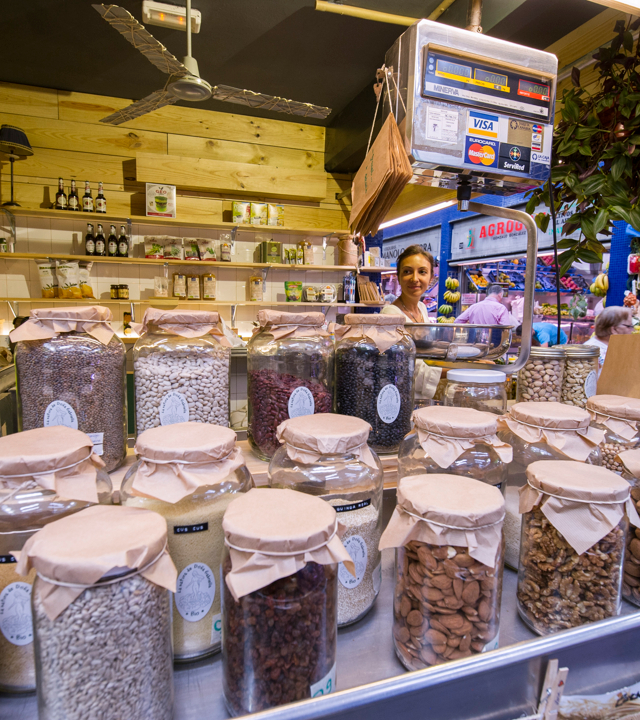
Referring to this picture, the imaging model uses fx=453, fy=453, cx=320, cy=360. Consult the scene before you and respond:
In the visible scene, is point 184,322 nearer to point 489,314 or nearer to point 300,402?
point 300,402

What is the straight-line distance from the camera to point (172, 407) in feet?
2.63

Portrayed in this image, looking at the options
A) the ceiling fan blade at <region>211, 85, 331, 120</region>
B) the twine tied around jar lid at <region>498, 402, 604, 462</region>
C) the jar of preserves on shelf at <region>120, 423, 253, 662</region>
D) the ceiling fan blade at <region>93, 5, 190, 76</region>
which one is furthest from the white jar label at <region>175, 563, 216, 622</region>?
the ceiling fan blade at <region>211, 85, 331, 120</region>

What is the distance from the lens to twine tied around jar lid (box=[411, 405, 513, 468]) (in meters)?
0.70

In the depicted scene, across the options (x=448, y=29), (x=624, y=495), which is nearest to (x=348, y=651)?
(x=624, y=495)

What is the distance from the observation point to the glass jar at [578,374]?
3.78ft

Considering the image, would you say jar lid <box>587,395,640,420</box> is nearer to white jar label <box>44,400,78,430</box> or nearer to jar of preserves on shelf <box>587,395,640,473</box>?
jar of preserves on shelf <box>587,395,640,473</box>

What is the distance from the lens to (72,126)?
3.94 metres

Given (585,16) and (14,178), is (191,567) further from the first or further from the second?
(14,178)

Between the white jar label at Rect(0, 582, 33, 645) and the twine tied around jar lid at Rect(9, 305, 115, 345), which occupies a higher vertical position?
the twine tied around jar lid at Rect(9, 305, 115, 345)

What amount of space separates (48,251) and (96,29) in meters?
1.83

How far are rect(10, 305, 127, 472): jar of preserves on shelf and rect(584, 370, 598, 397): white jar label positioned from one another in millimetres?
1110

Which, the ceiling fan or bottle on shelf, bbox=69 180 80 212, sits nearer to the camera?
the ceiling fan

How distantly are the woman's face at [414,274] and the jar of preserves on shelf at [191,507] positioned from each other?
2344mm

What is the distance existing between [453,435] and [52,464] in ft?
1.83
